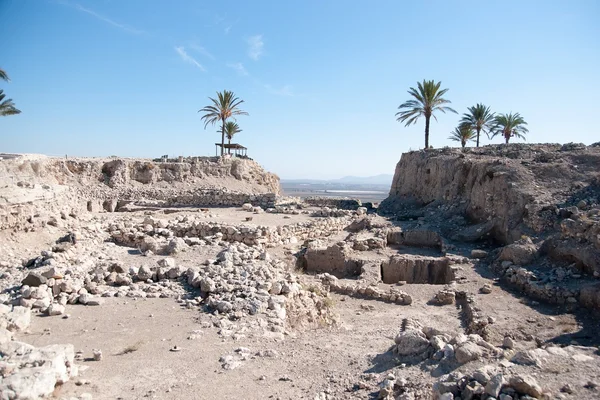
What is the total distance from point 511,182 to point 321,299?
32.9ft

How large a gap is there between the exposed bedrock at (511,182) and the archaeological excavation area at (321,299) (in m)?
0.08

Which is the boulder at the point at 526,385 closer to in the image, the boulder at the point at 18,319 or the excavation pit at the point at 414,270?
the boulder at the point at 18,319

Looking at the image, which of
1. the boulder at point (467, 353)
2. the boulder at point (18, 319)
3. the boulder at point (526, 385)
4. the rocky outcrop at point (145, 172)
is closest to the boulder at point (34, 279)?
the boulder at point (18, 319)

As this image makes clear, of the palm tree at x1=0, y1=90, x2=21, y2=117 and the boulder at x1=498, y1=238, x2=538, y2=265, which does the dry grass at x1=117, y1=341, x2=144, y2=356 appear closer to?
the boulder at x1=498, y1=238, x2=538, y2=265

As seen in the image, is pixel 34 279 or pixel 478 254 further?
pixel 478 254

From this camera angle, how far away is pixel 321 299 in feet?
27.2

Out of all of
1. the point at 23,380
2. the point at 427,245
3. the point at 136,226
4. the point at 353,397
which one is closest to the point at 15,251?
the point at 136,226

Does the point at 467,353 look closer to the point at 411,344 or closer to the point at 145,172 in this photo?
the point at 411,344

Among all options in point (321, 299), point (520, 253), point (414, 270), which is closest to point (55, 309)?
point (321, 299)

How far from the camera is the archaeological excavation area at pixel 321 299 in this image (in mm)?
4418

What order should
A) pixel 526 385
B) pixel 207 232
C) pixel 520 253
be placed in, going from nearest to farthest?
pixel 526 385, pixel 520 253, pixel 207 232

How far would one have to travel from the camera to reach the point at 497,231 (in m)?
14.0

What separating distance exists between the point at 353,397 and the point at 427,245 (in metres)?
11.4

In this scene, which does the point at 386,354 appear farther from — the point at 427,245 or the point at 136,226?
the point at 427,245
